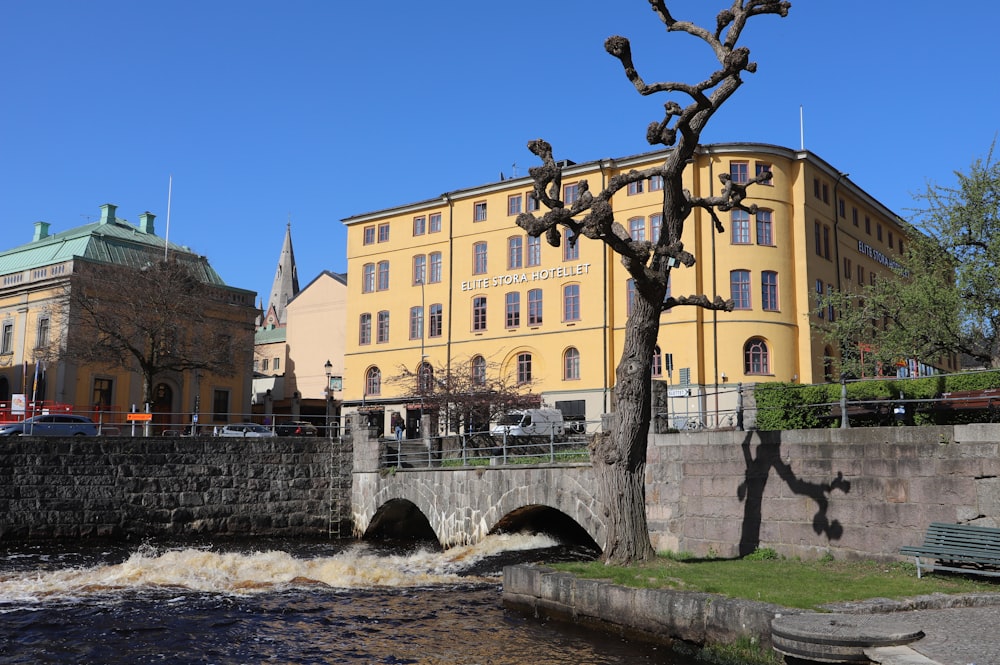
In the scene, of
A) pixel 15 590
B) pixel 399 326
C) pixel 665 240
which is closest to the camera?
pixel 665 240

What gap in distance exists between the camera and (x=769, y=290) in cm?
4188

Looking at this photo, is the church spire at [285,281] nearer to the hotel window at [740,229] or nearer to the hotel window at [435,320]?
the hotel window at [435,320]

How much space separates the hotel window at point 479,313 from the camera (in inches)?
1907

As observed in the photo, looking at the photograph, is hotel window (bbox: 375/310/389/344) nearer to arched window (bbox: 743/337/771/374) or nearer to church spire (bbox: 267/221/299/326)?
Result: arched window (bbox: 743/337/771/374)

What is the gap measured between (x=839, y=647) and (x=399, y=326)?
43454 mm

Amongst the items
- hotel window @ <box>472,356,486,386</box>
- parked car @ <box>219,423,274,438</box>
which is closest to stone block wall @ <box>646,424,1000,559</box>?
parked car @ <box>219,423,274,438</box>

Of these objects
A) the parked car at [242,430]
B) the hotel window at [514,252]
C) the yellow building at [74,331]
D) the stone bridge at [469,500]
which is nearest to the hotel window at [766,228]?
the hotel window at [514,252]

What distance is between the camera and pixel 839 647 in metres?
9.09

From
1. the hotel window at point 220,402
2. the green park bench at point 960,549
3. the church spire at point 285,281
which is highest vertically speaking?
the church spire at point 285,281

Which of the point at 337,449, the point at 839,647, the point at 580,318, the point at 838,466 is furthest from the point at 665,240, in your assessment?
the point at 580,318

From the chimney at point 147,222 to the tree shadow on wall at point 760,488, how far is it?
52.6m

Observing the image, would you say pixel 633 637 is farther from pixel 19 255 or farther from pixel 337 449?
pixel 19 255

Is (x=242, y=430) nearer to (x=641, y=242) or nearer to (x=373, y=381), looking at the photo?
(x=373, y=381)

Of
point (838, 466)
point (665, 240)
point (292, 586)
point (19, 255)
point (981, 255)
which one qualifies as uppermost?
point (19, 255)
